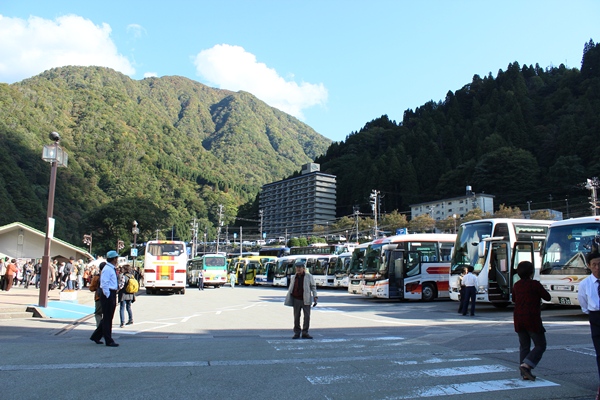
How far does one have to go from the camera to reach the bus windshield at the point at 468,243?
17.8 metres

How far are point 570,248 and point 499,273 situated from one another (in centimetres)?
331

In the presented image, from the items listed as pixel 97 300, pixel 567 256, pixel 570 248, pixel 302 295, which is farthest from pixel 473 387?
pixel 570 248

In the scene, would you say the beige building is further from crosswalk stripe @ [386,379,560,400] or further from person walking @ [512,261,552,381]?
person walking @ [512,261,552,381]

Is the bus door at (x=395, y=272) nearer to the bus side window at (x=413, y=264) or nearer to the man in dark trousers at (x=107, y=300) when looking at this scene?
the bus side window at (x=413, y=264)

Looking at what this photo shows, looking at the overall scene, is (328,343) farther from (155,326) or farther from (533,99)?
(533,99)

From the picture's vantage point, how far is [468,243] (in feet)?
59.8

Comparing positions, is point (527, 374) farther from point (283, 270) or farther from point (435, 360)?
point (283, 270)

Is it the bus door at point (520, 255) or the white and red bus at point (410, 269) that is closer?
the bus door at point (520, 255)

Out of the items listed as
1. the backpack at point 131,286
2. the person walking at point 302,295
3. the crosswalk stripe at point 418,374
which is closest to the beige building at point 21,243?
the backpack at point 131,286

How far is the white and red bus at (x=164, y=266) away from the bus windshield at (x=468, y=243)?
53.7ft

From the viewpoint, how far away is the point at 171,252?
28.6 metres

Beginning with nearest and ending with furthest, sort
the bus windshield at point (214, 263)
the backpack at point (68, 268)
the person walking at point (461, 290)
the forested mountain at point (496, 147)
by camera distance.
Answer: the person walking at point (461, 290), the backpack at point (68, 268), the bus windshield at point (214, 263), the forested mountain at point (496, 147)

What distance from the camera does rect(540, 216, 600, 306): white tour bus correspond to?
13.6m

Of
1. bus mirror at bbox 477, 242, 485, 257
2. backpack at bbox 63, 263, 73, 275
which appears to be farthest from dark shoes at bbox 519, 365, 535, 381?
backpack at bbox 63, 263, 73, 275
